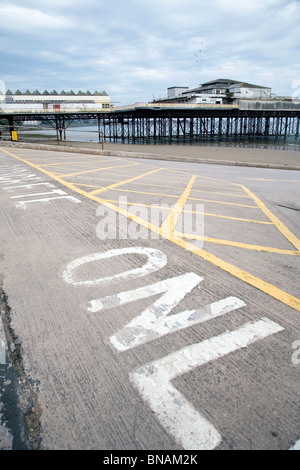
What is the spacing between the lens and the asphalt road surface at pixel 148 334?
5.50 ft

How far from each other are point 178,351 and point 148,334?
280 mm

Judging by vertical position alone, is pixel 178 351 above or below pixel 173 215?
below

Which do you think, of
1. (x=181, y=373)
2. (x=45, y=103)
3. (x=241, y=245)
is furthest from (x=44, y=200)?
(x=45, y=103)

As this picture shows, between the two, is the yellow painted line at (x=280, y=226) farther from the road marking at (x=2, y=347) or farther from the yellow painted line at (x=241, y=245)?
the road marking at (x=2, y=347)

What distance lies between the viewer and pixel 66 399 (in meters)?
1.83

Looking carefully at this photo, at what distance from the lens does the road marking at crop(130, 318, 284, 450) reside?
5.33ft

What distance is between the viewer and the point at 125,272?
3.33 meters

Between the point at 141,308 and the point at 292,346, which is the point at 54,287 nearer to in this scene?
the point at 141,308

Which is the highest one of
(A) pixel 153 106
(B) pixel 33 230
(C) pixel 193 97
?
(C) pixel 193 97

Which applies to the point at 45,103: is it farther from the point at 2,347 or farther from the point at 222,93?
the point at 2,347

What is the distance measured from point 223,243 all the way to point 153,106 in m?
55.3

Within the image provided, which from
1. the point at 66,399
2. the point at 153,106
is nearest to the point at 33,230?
the point at 66,399

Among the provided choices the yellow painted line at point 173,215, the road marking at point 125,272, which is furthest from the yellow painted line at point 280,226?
the road marking at point 125,272

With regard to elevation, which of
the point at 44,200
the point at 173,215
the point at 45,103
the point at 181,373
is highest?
the point at 45,103
